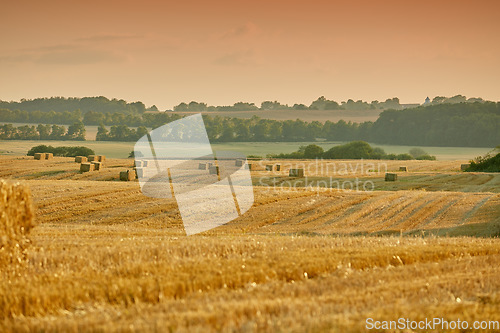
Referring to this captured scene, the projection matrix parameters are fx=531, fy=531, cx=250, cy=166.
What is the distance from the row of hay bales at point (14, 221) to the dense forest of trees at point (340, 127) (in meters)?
92.7

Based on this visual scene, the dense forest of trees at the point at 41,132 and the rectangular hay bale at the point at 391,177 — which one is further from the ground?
the dense forest of trees at the point at 41,132

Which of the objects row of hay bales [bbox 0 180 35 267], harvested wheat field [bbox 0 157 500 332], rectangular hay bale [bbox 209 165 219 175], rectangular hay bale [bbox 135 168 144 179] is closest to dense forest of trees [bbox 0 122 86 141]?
rectangular hay bale [bbox 135 168 144 179]

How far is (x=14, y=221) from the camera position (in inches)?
328

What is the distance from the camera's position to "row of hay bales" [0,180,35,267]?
803 cm

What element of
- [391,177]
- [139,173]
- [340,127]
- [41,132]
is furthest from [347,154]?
[41,132]

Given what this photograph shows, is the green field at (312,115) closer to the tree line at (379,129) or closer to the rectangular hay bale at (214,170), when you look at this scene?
the tree line at (379,129)

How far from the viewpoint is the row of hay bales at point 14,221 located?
8.03 m

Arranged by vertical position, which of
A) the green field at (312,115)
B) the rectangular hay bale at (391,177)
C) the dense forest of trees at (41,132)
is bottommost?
the rectangular hay bale at (391,177)

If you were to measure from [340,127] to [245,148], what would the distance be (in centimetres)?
3399

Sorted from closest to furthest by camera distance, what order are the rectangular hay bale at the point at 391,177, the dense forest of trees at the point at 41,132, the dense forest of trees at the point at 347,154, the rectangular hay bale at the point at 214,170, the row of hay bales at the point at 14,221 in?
1. the row of hay bales at the point at 14,221
2. the rectangular hay bale at the point at 391,177
3. the rectangular hay bale at the point at 214,170
4. the dense forest of trees at the point at 347,154
5. the dense forest of trees at the point at 41,132

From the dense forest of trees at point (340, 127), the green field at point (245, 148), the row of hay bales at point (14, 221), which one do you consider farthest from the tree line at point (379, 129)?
the row of hay bales at point (14, 221)

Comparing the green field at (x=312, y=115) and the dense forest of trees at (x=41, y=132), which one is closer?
the dense forest of trees at (x=41, y=132)

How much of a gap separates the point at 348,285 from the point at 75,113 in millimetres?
131777

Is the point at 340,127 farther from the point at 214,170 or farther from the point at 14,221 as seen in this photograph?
the point at 14,221
